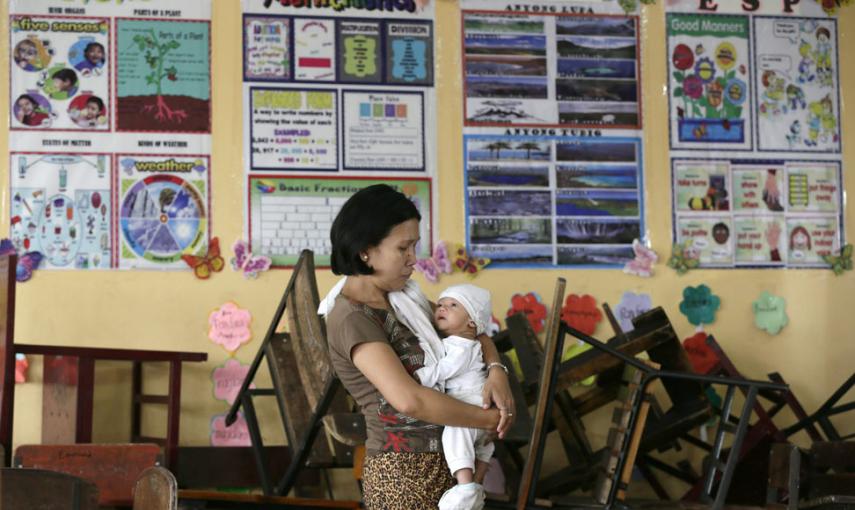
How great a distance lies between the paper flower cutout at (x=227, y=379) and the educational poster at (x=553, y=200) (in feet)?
3.95

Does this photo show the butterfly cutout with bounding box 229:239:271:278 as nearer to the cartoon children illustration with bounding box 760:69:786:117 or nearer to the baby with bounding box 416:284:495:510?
the baby with bounding box 416:284:495:510

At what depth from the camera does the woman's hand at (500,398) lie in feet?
8.11

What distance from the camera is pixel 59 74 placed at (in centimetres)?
473

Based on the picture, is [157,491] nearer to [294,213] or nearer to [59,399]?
[59,399]

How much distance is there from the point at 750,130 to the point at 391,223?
10.6ft

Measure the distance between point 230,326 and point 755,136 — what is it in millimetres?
2704

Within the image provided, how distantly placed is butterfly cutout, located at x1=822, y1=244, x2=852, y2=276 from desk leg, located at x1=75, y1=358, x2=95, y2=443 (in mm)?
3469

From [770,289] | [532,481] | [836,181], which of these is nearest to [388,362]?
[532,481]

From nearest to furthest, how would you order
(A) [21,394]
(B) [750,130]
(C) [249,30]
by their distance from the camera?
(A) [21,394] → (C) [249,30] → (B) [750,130]

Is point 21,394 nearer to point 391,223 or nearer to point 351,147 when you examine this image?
point 351,147

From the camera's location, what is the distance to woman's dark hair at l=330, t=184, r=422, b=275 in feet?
8.05

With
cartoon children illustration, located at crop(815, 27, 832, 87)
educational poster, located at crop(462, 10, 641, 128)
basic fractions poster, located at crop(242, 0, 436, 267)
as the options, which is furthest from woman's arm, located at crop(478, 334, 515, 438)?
cartoon children illustration, located at crop(815, 27, 832, 87)

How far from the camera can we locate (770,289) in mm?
5117

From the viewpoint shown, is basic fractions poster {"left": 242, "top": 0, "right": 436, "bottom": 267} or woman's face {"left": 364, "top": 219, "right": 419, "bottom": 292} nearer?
woman's face {"left": 364, "top": 219, "right": 419, "bottom": 292}
